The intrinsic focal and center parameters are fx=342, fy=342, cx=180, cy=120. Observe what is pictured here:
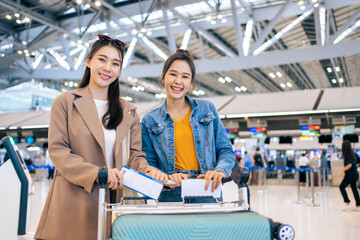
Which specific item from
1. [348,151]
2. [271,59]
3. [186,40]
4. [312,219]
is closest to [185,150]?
[312,219]

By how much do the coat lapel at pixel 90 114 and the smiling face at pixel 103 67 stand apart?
0.09 meters

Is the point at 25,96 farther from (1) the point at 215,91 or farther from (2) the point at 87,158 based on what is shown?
(2) the point at 87,158

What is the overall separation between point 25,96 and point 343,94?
1386 centimetres

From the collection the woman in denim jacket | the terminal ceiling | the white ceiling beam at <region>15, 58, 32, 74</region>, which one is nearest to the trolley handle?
the woman in denim jacket

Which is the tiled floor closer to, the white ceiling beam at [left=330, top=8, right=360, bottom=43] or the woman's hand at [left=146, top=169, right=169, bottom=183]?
the woman's hand at [left=146, top=169, right=169, bottom=183]

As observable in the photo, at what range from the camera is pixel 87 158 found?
152cm

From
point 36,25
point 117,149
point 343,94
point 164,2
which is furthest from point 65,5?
point 117,149

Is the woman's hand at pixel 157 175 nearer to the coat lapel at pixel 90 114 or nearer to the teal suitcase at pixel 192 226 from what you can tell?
the coat lapel at pixel 90 114

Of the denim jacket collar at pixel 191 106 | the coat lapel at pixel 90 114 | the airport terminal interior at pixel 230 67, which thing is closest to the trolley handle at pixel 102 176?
the coat lapel at pixel 90 114

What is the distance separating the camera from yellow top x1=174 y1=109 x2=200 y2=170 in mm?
1861

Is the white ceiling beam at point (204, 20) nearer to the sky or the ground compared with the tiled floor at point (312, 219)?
nearer to the sky

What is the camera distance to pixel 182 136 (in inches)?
74.0

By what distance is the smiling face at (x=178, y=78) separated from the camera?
1875 millimetres

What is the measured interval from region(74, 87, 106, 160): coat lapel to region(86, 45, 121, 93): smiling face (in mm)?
91
